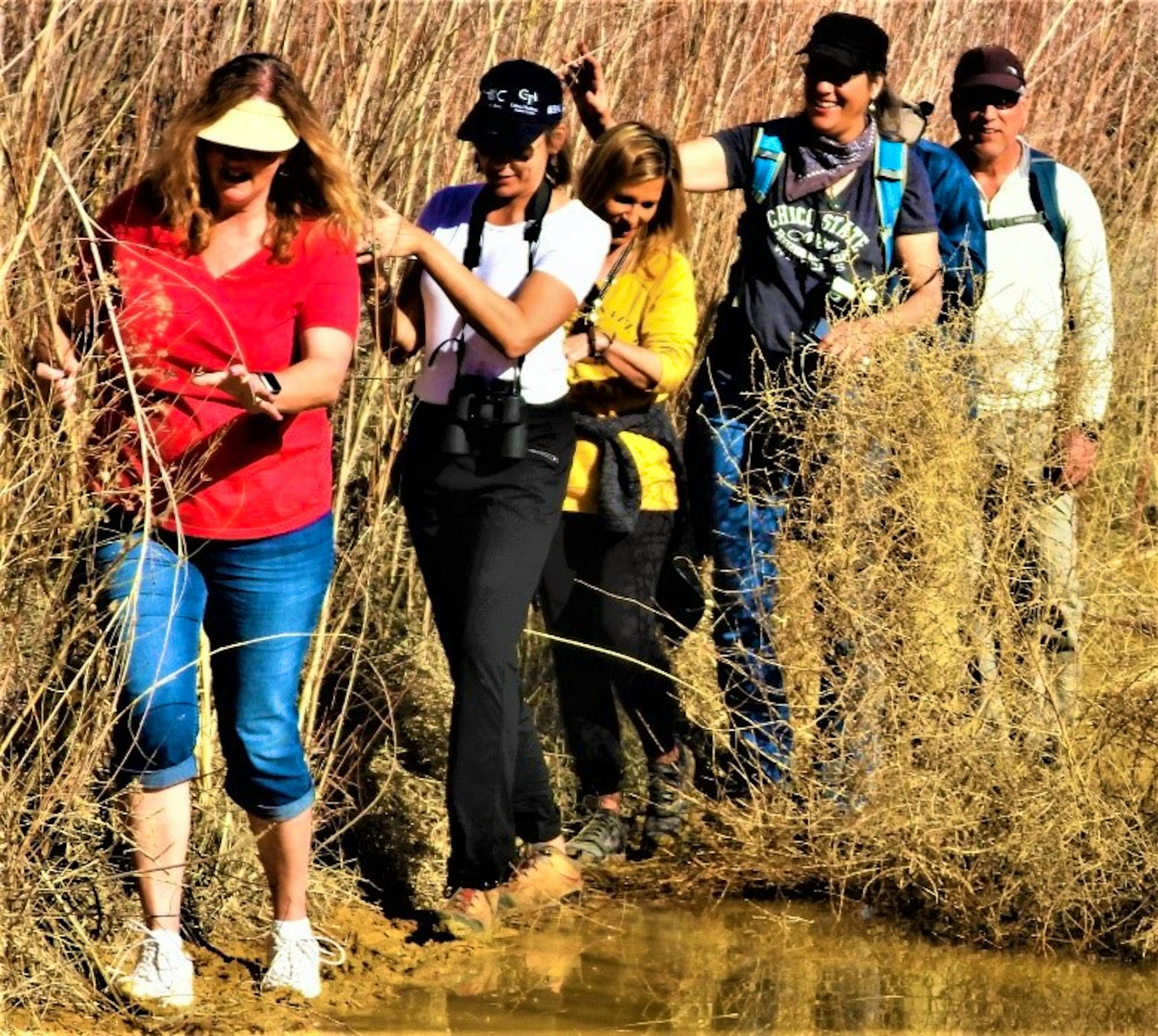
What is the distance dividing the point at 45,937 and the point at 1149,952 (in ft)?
7.48

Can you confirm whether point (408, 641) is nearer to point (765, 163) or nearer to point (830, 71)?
point (765, 163)

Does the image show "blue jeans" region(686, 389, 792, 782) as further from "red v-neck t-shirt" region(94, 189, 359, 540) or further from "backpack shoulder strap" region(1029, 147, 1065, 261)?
"red v-neck t-shirt" region(94, 189, 359, 540)

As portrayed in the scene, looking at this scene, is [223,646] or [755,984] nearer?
[223,646]

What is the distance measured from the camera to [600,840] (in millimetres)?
5336

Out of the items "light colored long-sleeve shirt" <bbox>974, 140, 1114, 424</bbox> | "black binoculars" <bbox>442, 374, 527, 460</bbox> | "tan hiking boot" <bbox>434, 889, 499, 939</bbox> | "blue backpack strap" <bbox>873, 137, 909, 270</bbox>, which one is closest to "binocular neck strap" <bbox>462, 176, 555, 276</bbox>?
"black binoculars" <bbox>442, 374, 527, 460</bbox>

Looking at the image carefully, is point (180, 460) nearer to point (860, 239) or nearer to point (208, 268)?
point (208, 268)

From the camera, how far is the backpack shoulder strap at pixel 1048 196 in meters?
5.58

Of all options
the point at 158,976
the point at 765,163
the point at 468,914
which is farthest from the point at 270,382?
the point at 765,163

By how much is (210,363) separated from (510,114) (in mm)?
883

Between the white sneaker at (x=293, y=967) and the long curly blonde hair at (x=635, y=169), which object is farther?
the long curly blonde hair at (x=635, y=169)

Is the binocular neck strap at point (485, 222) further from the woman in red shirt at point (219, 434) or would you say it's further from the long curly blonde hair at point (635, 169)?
the long curly blonde hair at point (635, 169)

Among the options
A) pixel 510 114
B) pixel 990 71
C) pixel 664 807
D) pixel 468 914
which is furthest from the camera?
pixel 990 71

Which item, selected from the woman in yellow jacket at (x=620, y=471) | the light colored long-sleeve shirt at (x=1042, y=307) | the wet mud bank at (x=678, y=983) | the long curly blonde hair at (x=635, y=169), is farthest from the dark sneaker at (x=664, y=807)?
the long curly blonde hair at (x=635, y=169)

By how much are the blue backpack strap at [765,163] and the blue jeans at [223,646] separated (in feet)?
5.19
